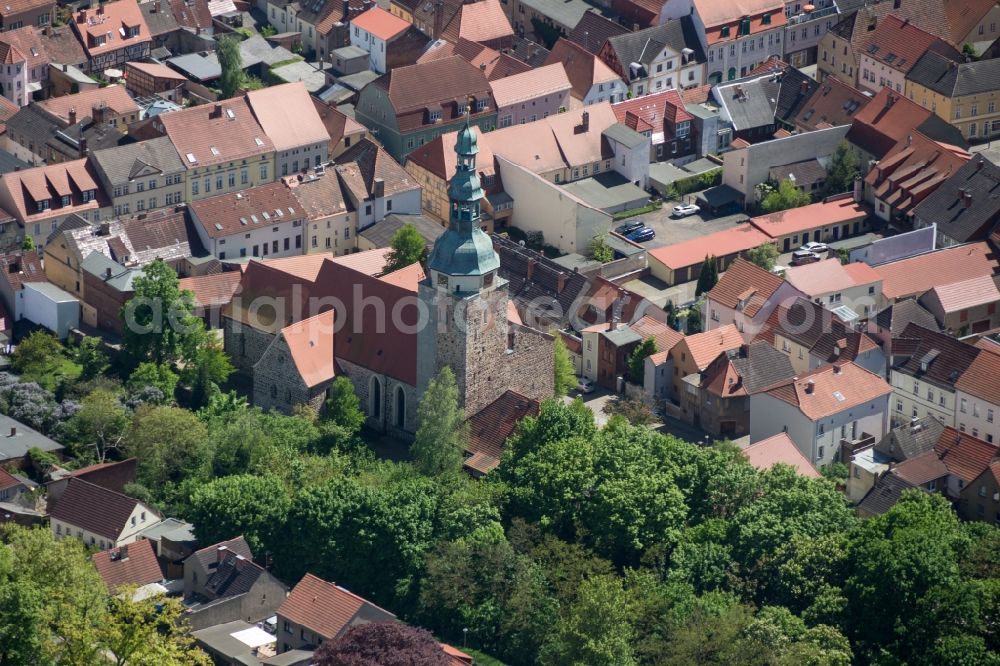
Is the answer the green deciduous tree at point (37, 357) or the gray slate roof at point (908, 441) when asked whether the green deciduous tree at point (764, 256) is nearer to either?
the gray slate roof at point (908, 441)

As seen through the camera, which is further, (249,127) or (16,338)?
(249,127)

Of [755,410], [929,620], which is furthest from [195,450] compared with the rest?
[929,620]

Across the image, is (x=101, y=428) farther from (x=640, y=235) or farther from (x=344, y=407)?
(x=640, y=235)

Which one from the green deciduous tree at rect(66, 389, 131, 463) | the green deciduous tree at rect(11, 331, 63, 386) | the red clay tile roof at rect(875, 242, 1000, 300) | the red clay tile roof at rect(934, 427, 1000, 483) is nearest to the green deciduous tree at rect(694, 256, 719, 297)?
the red clay tile roof at rect(875, 242, 1000, 300)

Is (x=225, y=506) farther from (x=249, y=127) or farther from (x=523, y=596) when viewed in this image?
(x=249, y=127)

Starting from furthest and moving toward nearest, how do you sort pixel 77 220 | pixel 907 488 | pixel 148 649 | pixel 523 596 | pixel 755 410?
pixel 77 220 → pixel 755 410 → pixel 907 488 → pixel 523 596 → pixel 148 649

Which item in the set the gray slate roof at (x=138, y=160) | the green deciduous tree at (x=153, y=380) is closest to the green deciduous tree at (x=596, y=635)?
the green deciduous tree at (x=153, y=380)

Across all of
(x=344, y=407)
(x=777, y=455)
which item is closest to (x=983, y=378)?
(x=777, y=455)
